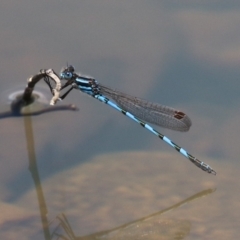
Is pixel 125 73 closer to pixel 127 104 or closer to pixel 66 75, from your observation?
pixel 127 104

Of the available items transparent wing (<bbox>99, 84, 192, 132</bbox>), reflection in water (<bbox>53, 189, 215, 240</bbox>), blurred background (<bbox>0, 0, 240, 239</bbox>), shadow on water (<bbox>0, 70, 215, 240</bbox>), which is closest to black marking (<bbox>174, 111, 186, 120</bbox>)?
transparent wing (<bbox>99, 84, 192, 132</bbox>)

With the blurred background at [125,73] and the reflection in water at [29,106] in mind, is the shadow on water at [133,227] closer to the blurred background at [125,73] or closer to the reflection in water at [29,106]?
the blurred background at [125,73]

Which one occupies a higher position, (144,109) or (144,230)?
(144,109)

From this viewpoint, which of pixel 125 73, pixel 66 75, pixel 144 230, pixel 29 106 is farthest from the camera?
pixel 125 73

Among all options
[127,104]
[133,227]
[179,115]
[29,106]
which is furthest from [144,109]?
[133,227]

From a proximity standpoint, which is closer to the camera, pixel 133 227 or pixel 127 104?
pixel 133 227
